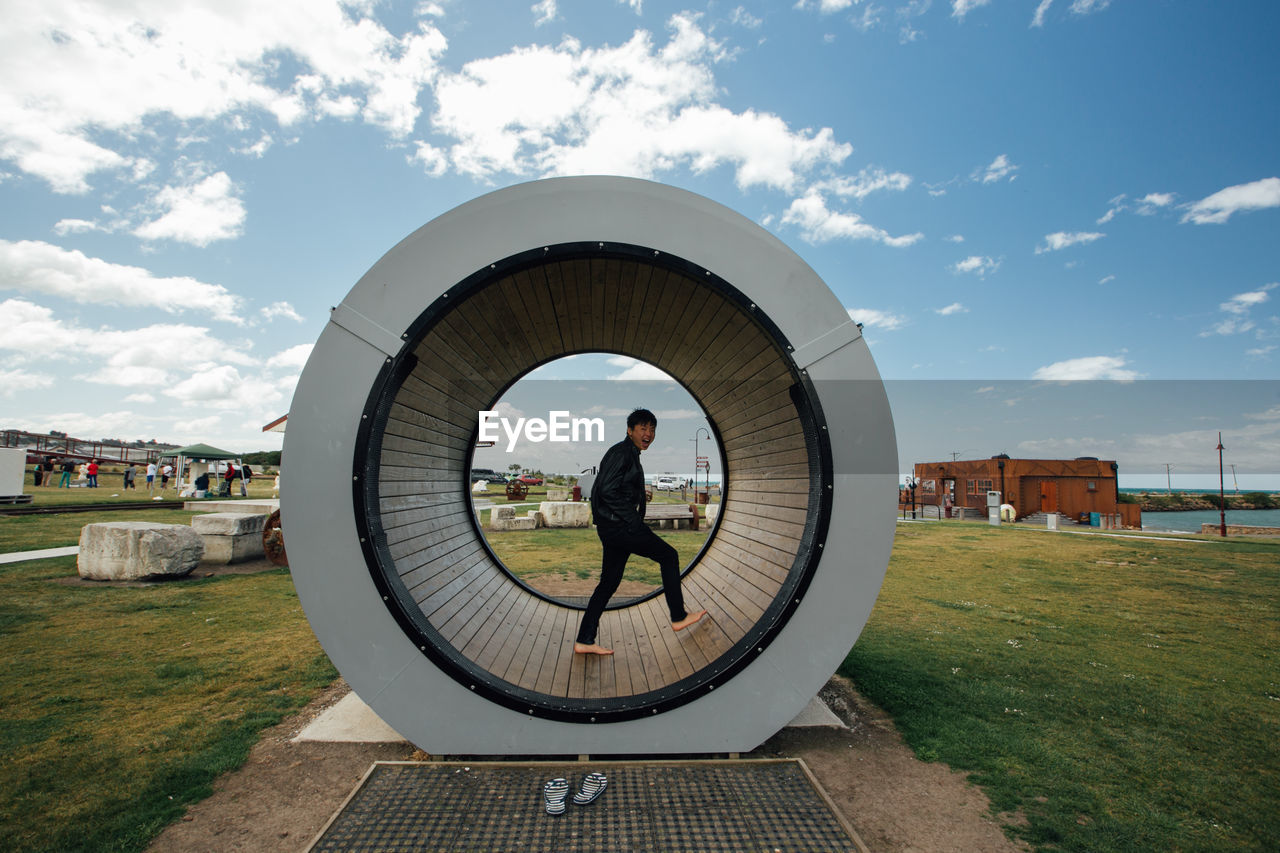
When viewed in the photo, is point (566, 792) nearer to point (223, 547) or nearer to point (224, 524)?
point (223, 547)

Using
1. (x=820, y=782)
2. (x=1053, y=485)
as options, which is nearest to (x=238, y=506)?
(x=820, y=782)

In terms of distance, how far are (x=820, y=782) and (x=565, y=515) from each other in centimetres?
1551

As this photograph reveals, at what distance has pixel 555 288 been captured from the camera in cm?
459

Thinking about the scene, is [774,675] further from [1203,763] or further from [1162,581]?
[1162,581]

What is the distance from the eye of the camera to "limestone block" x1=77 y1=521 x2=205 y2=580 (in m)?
8.53

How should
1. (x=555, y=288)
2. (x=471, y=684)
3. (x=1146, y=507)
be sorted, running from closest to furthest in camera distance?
(x=471, y=684) < (x=555, y=288) < (x=1146, y=507)

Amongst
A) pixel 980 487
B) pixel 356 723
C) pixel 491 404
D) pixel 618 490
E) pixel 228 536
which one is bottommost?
pixel 356 723

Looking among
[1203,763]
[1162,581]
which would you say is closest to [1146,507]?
[1162,581]

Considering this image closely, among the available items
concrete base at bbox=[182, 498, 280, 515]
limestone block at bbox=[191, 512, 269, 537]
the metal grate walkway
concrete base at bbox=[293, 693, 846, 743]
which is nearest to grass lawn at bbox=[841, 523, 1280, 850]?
concrete base at bbox=[293, 693, 846, 743]

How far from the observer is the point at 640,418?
4602mm

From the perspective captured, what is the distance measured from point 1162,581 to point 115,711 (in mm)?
15566

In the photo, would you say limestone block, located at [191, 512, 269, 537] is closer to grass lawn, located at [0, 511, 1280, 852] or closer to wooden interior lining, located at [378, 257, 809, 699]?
grass lawn, located at [0, 511, 1280, 852]

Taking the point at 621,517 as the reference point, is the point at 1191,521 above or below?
below

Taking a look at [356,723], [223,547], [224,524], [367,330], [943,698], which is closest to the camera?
[367,330]
